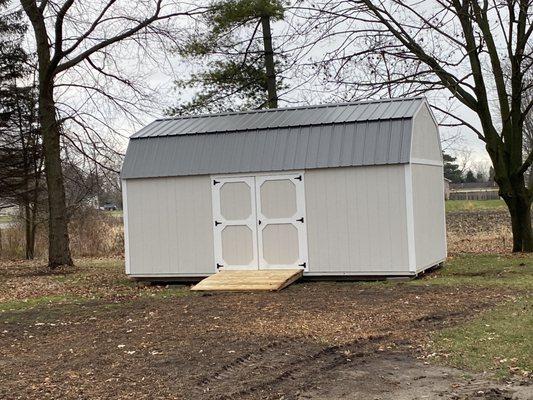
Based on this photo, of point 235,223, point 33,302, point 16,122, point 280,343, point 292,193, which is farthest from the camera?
point 16,122

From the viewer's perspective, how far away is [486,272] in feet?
40.4

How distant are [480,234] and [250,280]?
14886 millimetres

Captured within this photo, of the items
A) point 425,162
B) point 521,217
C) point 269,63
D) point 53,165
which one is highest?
point 269,63

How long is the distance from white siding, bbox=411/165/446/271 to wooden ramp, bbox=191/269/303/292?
7.11ft

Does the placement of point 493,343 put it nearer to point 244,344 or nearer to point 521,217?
point 244,344

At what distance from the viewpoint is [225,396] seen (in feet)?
17.4

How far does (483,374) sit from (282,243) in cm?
685

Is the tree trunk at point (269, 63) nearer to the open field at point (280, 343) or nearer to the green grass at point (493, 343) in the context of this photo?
the open field at point (280, 343)

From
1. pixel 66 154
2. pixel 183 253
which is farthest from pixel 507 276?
pixel 66 154

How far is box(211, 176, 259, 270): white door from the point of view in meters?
12.4

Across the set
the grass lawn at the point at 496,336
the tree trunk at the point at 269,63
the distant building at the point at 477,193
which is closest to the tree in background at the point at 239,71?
the tree trunk at the point at 269,63

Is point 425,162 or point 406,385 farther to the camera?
point 425,162

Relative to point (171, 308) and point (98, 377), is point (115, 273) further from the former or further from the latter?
point (98, 377)

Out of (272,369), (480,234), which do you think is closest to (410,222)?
(272,369)
